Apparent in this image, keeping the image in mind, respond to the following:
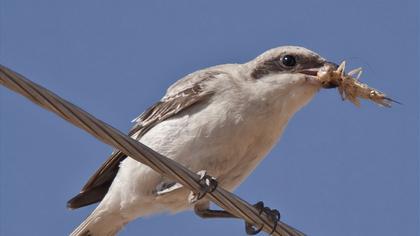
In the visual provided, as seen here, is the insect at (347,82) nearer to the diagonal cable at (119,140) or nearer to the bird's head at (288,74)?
the bird's head at (288,74)

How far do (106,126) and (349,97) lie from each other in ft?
11.6

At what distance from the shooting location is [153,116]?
9.63 m

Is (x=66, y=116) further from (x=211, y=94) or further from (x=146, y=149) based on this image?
(x=211, y=94)

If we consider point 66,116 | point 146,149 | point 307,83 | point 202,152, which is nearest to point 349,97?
point 307,83

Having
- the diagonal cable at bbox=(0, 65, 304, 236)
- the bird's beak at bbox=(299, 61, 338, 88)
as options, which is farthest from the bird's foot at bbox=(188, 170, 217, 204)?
the bird's beak at bbox=(299, 61, 338, 88)

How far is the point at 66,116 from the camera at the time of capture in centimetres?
587

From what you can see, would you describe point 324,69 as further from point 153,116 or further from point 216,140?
point 153,116

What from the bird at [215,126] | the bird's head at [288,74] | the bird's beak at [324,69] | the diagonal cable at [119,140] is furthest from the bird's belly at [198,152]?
the diagonal cable at [119,140]

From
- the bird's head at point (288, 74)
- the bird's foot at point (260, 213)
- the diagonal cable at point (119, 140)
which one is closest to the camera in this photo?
the diagonal cable at point (119, 140)

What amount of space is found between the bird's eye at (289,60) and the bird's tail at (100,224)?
2413mm

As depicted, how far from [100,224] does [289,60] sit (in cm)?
272

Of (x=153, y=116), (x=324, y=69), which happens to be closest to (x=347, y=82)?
(x=324, y=69)

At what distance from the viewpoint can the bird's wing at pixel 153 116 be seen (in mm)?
9180

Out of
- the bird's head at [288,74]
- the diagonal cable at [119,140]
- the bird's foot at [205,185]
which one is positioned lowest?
the diagonal cable at [119,140]
